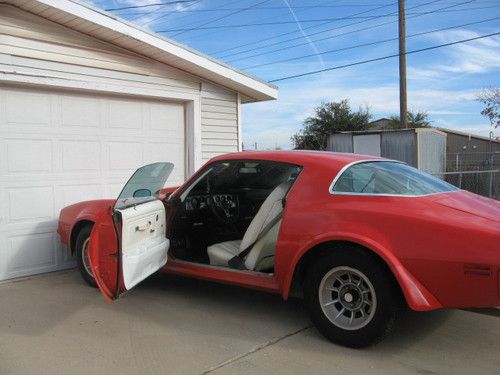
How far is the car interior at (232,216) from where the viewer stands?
195 inches

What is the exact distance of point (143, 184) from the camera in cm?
534

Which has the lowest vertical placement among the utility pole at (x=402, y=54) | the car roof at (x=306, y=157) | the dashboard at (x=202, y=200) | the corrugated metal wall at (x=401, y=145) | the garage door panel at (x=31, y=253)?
the garage door panel at (x=31, y=253)

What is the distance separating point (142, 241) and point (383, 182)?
2.21m

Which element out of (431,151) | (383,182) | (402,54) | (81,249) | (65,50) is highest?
(402,54)

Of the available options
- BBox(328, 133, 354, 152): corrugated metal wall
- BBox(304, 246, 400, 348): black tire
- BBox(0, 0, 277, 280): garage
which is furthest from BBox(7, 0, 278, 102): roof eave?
BBox(328, 133, 354, 152): corrugated metal wall

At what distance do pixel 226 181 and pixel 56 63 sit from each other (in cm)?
268

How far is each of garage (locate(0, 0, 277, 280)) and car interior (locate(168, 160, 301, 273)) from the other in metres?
1.93

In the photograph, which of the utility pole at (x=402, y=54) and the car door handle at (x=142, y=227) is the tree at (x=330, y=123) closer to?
the utility pole at (x=402, y=54)

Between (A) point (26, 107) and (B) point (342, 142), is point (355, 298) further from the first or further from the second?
(B) point (342, 142)

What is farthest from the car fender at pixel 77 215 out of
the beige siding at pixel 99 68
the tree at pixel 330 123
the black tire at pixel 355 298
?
the tree at pixel 330 123

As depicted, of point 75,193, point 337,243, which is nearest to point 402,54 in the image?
point 75,193

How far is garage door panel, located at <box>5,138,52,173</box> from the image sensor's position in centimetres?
644

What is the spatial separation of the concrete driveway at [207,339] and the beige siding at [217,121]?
3423 millimetres

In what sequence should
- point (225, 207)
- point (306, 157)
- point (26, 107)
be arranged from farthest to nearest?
1. point (26, 107)
2. point (225, 207)
3. point (306, 157)
